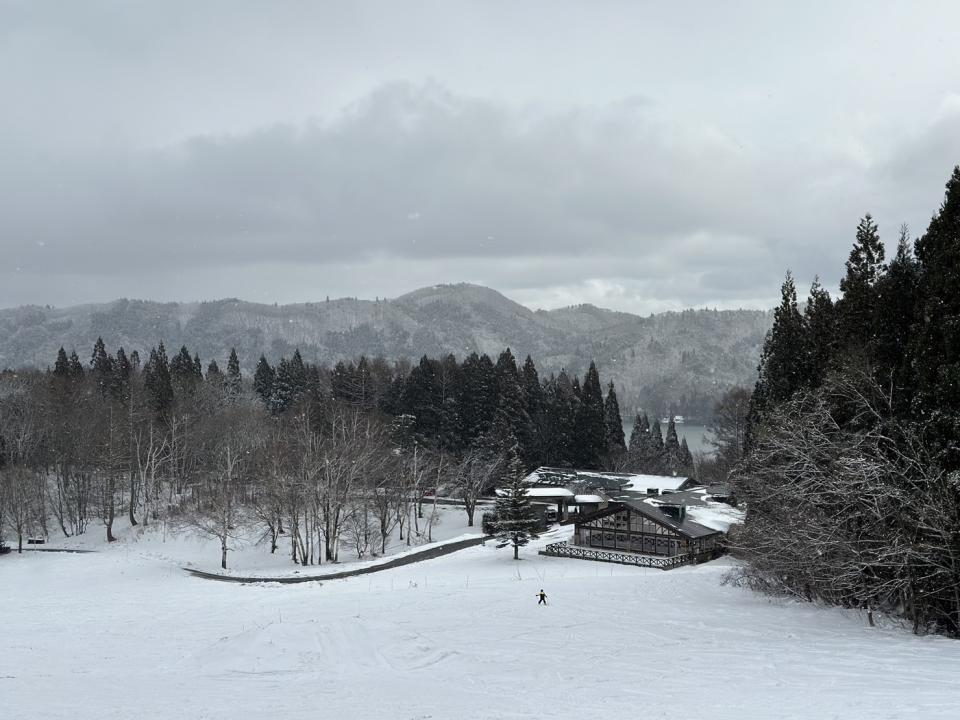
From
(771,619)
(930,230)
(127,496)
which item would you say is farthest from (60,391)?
(930,230)

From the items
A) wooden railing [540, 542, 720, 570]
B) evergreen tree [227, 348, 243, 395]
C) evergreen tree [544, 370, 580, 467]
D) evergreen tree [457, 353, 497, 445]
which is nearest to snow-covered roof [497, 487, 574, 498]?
wooden railing [540, 542, 720, 570]

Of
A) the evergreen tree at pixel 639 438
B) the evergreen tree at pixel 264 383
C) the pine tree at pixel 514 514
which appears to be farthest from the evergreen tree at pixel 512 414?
the evergreen tree at pixel 264 383

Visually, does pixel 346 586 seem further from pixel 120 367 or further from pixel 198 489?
A: pixel 120 367

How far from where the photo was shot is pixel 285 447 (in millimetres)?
55094

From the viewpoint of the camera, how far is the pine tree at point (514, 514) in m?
40.3

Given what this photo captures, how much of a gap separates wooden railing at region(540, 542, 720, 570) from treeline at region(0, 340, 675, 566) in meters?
6.09

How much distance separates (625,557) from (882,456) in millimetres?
23968

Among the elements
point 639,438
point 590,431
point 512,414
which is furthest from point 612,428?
point 512,414

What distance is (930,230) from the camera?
71.7ft

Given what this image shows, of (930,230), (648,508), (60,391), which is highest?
(930,230)

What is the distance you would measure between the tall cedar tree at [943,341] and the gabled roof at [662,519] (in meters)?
25.0

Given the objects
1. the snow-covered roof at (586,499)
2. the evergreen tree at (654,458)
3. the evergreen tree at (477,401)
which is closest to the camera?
the snow-covered roof at (586,499)

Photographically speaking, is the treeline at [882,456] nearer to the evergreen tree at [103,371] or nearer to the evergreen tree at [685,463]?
the evergreen tree at [685,463]

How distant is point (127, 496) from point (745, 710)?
60.1 m
